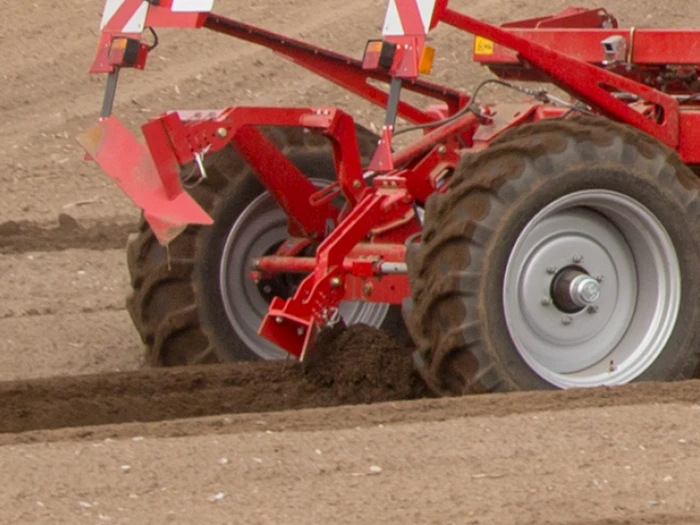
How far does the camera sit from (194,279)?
7066mm

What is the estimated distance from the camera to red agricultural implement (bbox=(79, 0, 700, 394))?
233 inches

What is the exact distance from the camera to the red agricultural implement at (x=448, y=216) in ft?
19.5

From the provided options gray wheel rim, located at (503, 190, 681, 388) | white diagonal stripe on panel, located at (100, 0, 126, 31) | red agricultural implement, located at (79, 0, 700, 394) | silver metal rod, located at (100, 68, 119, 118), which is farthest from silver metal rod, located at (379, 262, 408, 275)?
white diagonal stripe on panel, located at (100, 0, 126, 31)

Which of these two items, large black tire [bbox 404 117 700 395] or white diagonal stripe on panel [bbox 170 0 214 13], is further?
white diagonal stripe on panel [bbox 170 0 214 13]

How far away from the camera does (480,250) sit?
588 centimetres

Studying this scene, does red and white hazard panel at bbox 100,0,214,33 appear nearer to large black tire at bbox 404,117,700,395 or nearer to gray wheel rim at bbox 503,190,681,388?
large black tire at bbox 404,117,700,395

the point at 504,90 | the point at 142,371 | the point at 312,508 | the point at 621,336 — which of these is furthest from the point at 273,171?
the point at 504,90

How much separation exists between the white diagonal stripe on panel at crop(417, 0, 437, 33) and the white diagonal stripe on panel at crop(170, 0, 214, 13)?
0.80m

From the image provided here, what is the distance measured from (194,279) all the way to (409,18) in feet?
5.15

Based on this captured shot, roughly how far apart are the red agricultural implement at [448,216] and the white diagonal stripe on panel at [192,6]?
11mm

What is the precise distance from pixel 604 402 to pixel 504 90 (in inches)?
325

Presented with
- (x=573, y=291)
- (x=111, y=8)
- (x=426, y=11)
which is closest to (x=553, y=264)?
(x=573, y=291)

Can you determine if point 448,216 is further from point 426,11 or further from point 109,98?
point 109,98

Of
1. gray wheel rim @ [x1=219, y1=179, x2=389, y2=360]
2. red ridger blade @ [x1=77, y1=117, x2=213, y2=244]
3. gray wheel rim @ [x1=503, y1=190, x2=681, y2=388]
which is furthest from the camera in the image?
gray wheel rim @ [x1=219, y1=179, x2=389, y2=360]
